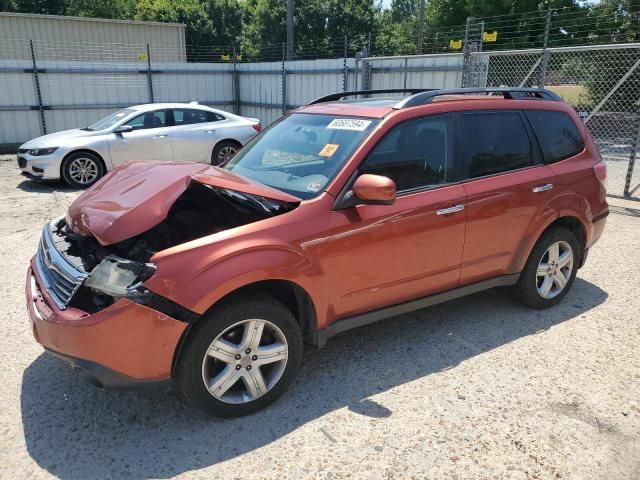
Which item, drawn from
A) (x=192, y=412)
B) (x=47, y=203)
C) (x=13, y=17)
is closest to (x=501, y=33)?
(x=47, y=203)

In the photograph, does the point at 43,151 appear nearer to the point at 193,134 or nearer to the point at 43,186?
the point at 43,186

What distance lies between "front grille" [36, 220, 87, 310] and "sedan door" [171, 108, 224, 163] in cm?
732

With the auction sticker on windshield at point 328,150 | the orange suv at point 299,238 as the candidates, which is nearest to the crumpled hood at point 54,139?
the orange suv at point 299,238

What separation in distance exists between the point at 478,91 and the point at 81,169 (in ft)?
25.5

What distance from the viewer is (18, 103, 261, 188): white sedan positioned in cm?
945

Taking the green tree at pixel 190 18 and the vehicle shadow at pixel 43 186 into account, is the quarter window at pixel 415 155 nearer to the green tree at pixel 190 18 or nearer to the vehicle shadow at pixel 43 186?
the vehicle shadow at pixel 43 186

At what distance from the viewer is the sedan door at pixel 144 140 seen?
9.89 metres

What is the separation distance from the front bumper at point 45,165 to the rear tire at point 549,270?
8.16 metres

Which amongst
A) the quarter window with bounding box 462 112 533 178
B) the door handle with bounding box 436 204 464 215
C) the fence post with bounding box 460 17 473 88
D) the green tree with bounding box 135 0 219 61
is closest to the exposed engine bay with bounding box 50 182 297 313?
the door handle with bounding box 436 204 464 215

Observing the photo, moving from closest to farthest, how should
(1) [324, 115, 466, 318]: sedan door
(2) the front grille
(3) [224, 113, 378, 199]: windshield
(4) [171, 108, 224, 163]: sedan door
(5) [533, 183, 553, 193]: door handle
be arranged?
1. (2) the front grille
2. (1) [324, 115, 466, 318]: sedan door
3. (3) [224, 113, 378, 199]: windshield
4. (5) [533, 183, 553, 193]: door handle
5. (4) [171, 108, 224, 163]: sedan door

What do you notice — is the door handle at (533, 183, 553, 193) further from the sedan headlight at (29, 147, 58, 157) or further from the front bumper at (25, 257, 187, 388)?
the sedan headlight at (29, 147, 58, 157)

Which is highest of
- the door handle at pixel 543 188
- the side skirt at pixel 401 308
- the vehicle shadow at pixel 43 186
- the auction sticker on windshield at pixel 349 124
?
the auction sticker on windshield at pixel 349 124

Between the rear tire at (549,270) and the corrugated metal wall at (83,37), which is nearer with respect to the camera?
the rear tire at (549,270)

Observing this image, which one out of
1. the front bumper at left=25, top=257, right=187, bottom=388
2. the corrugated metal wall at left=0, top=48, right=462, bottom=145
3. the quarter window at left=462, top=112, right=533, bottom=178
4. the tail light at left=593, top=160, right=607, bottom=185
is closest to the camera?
the front bumper at left=25, top=257, right=187, bottom=388
